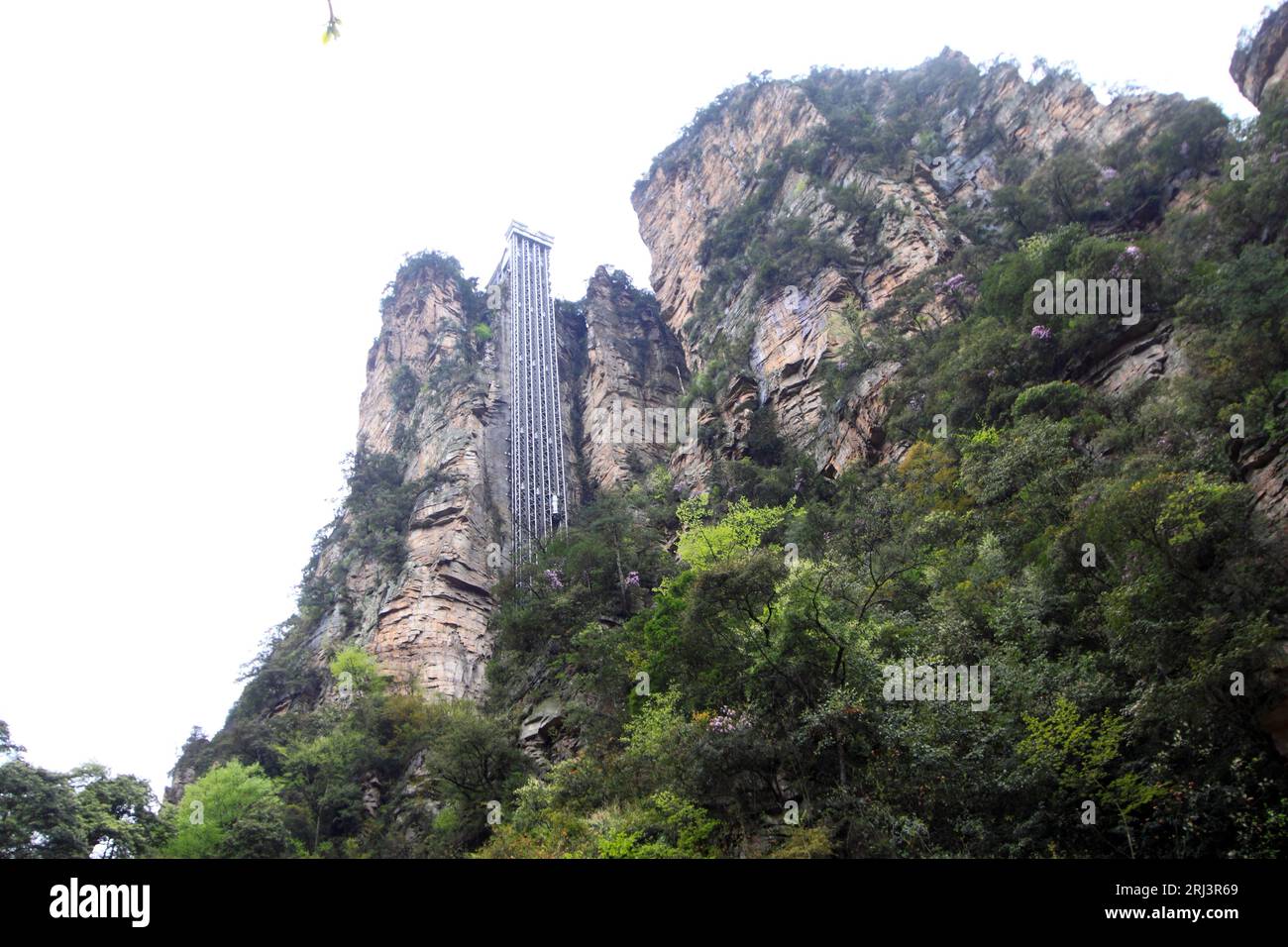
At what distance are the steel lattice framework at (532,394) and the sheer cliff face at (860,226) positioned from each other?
8877mm

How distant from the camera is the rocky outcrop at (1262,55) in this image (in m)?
24.6

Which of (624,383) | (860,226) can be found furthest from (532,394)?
(860,226)

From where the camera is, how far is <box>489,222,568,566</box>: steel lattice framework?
4231 cm

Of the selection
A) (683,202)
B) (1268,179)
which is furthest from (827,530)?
(683,202)

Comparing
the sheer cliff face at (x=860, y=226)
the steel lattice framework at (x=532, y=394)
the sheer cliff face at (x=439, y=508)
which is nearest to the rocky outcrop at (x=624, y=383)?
the steel lattice framework at (x=532, y=394)

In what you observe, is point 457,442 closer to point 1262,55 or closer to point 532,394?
point 532,394

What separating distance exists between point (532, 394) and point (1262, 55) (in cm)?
3566

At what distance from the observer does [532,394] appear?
4844cm

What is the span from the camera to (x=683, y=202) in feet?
183

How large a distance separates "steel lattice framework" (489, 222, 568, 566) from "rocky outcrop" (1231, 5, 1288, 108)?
2949 centimetres

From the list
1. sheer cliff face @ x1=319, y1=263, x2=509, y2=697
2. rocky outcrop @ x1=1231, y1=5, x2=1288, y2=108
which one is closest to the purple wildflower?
sheer cliff face @ x1=319, y1=263, x2=509, y2=697

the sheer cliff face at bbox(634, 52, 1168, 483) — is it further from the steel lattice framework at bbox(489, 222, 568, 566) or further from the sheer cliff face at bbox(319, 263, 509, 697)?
the sheer cliff face at bbox(319, 263, 509, 697)
